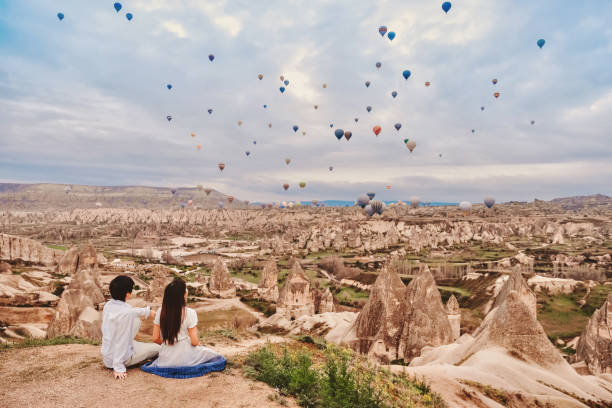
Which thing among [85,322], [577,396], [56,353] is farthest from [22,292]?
[577,396]

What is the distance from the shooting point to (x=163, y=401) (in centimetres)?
577

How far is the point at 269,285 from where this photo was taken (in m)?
48.3

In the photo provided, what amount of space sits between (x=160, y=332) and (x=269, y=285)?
4296 centimetres

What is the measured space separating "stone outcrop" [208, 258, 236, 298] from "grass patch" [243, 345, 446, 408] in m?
40.7

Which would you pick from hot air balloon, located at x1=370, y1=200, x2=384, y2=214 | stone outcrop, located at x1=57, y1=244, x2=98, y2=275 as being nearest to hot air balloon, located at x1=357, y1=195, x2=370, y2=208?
hot air balloon, located at x1=370, y1=200, x2=384, y2=214

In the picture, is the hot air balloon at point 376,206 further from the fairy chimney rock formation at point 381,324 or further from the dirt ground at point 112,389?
the dirt ground at point 112,389

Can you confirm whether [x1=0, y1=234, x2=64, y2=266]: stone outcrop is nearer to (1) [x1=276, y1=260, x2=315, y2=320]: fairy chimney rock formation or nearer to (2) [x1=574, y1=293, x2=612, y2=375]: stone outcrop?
(1) [x1=276, y1=260, x2=315, y2=320]: fairy chimney rock formation

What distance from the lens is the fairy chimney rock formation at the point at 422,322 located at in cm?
2081

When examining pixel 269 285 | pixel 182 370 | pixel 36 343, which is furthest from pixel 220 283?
pixel 182 370

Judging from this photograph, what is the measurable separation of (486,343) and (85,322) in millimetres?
21727

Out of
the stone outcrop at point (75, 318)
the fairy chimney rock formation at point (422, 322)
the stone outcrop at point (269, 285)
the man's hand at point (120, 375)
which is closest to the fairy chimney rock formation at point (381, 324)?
the fairy chimney rock formation at point (422, 322)

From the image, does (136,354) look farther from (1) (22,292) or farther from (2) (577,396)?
(1) (22,292)

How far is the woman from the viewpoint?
6199mm

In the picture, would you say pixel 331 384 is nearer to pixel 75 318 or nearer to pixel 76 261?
pixel 75 318
